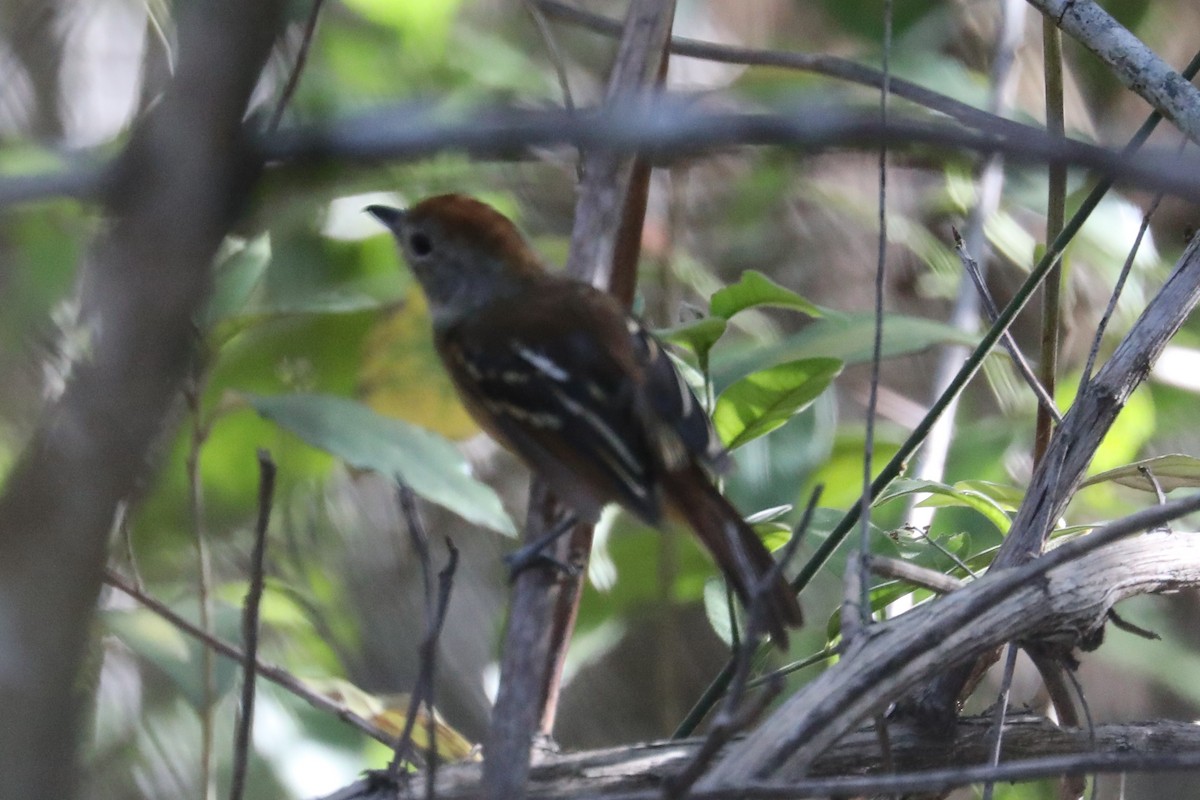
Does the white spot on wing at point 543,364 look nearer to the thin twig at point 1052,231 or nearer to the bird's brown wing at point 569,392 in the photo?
the bird's brown wing at point 569,392

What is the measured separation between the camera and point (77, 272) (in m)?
2.39

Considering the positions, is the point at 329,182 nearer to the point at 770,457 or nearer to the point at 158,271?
the point at 158,271

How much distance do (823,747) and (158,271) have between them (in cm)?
88

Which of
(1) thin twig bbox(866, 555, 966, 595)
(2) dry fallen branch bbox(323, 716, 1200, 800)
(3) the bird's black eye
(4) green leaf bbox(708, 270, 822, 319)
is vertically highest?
(3) the bird's black eye

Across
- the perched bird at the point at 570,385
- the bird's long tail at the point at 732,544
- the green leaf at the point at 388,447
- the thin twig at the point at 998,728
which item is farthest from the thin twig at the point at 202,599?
the thin twig at the point at 998,728

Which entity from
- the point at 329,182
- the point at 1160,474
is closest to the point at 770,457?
the point at 1160,474

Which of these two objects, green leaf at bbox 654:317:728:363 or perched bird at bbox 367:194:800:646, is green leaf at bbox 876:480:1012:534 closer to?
perched bird at bbox 367:194:800:646

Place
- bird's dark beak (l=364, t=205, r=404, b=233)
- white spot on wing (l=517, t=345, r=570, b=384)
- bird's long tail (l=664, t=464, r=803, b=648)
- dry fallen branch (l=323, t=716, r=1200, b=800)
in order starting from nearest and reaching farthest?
dry fallen branch (l=323, t=716, r=1200, b=800) → bird's long tail (l=664, t=464, r=803, b=648) → white spot on wing (l=517, t=345, r=570, b=384) → bird's dark beak (l=364, t=205, r=404, b=233)

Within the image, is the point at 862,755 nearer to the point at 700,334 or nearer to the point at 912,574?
the point at 912,574

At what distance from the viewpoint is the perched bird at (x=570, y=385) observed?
1747mm

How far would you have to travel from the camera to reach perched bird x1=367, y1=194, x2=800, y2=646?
1.75 m

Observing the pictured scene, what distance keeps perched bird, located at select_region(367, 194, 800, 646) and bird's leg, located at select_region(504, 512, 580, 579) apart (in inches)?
2.8

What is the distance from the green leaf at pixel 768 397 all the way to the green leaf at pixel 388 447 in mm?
385

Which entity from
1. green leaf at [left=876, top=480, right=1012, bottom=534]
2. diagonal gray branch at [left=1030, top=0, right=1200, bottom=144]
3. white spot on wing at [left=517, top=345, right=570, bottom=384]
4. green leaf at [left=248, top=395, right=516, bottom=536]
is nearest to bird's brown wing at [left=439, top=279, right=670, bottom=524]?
white spot on wing at [left=517, top=345, right=570, bottom=384]
